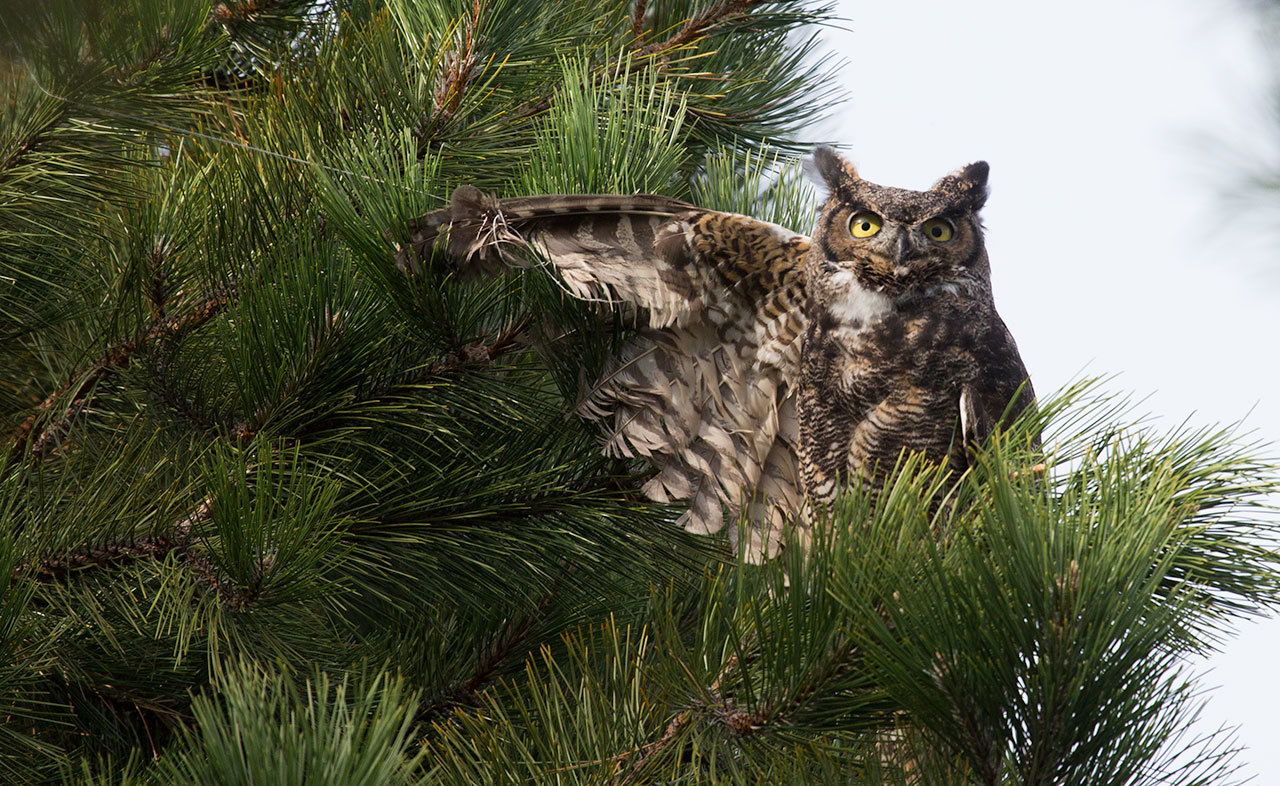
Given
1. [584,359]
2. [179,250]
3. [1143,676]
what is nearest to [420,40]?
[179,250]

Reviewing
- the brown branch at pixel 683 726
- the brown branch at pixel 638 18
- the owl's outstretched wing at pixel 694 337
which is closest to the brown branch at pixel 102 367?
the owl's outstretched wing at pixel 694 337

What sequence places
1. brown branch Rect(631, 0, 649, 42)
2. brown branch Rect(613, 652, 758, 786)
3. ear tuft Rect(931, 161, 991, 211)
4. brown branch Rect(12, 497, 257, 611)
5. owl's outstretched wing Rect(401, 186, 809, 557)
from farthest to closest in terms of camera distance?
brown branch Rect(631, 0, 649, 42)
ear tuft Rect(931, 161, 991, 211)
owl's outstretched wing Rect(401, 186, 809, 557)
brown branch Rect(12, 497, 257, 611)
brown branch Rect(613, 652, 758, 786)

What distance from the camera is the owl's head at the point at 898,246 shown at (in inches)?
62.9

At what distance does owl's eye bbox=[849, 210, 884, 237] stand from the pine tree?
0.33 m

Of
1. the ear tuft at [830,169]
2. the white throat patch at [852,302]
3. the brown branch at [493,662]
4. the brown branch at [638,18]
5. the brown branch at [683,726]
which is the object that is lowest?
the brown branch at [493,662]

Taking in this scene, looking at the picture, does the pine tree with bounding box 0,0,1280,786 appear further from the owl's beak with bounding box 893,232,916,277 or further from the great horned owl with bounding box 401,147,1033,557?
the owl's beak with bounding box 893,232,916,277

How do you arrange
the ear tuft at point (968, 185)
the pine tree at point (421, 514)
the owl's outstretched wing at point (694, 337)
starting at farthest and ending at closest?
the ear tuft at point (968, 185)
the owl's outstretched wing at point (694, 337)
the pine tree at point (421, 514)

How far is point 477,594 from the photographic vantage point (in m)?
1.57

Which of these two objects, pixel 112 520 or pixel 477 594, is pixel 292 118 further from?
pixel 477 594

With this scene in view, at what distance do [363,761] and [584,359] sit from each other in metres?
0.75

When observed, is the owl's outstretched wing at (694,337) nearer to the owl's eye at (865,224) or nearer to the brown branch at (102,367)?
the owl's eye at (865,224)

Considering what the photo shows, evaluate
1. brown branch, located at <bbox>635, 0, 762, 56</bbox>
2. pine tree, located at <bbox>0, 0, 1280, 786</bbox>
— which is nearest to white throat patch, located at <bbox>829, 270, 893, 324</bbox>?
pine tree, located at <bbox>0, 0, 1280, 786</bbox>

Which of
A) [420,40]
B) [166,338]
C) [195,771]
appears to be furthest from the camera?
[420,40]

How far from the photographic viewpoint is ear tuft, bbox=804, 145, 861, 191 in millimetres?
1706
